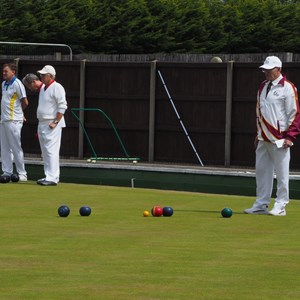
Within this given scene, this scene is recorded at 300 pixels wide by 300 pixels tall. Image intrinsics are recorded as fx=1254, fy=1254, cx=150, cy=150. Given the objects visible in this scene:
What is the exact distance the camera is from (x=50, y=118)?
18156mm

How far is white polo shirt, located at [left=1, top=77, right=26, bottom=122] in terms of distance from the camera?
62.1 feet

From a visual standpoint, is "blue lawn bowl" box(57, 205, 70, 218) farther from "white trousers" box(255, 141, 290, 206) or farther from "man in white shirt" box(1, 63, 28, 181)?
"man in white shirt" box(1, 63, 28, 181)

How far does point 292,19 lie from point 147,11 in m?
5.16

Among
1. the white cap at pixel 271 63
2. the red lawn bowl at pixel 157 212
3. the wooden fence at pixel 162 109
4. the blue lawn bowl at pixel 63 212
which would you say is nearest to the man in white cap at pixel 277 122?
the white cap at pixel 271 63

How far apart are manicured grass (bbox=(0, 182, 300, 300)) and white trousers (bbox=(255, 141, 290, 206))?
0.29 meters

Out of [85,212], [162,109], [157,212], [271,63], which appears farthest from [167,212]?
[162,109]

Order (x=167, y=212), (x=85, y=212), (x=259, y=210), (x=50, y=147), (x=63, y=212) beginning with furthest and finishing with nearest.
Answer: (x=50, y=147), (x=259, y=210), (x=167, y=212), (x=85, y=212), (x=63, y=212)

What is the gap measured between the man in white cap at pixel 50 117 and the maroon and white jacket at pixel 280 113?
16.5 ft

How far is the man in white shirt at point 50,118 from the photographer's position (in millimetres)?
18062

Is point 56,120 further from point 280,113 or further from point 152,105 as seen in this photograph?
point 280,113

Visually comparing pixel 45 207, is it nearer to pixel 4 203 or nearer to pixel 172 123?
pixel 4 203

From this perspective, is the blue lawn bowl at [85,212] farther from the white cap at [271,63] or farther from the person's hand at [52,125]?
the person's hand at [52,125]

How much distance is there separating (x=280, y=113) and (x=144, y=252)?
3.77 meters

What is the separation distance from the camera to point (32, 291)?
8508 mm
